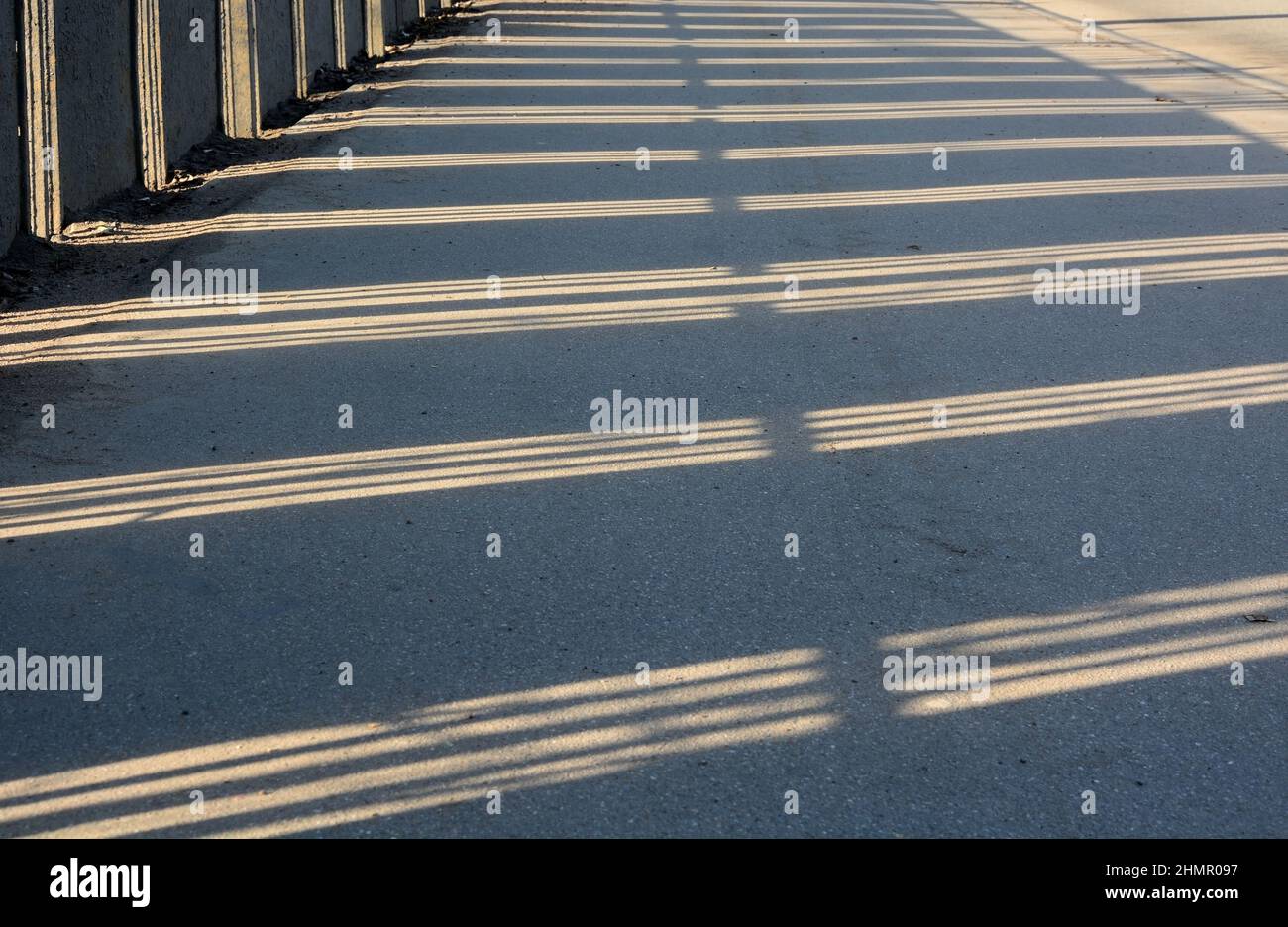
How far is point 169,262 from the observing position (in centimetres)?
902

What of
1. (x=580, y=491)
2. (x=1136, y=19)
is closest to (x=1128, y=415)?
(x=580, y=491)

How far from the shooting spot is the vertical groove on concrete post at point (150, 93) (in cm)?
1055

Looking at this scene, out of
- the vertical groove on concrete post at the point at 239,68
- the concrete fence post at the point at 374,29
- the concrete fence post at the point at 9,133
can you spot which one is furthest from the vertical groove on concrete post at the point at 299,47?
the concrete fence post at the point at 9,133

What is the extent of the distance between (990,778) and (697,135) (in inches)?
389

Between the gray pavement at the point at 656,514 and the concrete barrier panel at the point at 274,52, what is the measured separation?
224 centimetres

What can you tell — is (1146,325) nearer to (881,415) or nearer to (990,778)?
(881,415)

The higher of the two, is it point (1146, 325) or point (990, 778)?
point (1146, 325)

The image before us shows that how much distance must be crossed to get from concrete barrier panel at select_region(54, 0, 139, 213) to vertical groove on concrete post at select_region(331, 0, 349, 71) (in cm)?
576

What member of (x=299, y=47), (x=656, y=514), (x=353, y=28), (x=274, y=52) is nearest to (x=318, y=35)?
(x=299, y=47)

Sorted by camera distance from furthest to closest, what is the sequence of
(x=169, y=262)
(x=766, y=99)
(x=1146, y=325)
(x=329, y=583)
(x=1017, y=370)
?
(x=766, y=99), (x=169, y=262), (x=1146, y=325), (x=1017, y=370), (x=329, y=583)

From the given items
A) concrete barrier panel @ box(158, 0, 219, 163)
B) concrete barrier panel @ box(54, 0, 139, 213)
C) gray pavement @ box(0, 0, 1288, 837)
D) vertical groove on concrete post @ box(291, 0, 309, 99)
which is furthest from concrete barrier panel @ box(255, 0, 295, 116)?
concrete barrier panel @ box(54, 0, 139, 213)

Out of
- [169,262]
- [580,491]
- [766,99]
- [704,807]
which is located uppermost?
[766,99]

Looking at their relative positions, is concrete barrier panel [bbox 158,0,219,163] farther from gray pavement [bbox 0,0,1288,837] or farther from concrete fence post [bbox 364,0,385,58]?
concrete fence post [bbox 364,0,385,58]

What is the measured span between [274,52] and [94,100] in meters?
4.14
